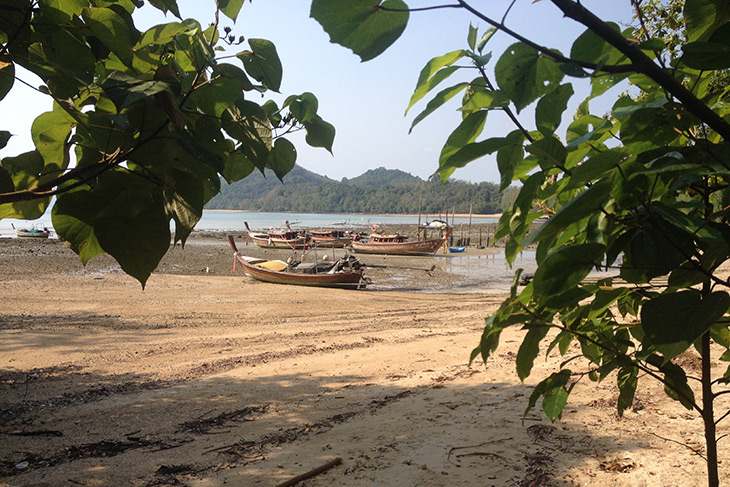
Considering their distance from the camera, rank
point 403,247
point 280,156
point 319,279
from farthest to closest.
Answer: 1. point 403,247
2. point 319,279
3. point 280,156

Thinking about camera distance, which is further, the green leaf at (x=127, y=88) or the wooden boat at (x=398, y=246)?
the wooden boat at (x=398, y=246)

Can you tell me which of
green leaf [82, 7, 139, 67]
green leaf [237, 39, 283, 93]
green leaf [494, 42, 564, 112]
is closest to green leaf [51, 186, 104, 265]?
green leaf [82, 7, 139, 67]

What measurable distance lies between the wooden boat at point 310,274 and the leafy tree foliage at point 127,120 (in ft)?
57.4

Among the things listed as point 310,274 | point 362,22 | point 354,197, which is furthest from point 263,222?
point 362,22

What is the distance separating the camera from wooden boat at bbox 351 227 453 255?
34.8 m

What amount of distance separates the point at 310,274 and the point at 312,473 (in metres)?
16.2

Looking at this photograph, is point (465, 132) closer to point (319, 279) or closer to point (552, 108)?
point (552, 108)

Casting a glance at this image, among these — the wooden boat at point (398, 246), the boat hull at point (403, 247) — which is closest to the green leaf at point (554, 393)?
the wooden boat at point (398, 246)

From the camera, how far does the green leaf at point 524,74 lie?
582 millimetres

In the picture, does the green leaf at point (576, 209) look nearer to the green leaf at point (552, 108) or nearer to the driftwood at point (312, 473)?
the green leaf at point (552, 108)

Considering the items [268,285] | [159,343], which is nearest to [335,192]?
[268,285]

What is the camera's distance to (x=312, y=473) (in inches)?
101

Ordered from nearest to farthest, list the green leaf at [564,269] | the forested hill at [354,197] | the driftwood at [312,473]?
the green leaf at [564,269] → the driftwood at [312,473] → the forested hill at [354,197]

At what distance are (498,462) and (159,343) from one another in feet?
22.6
